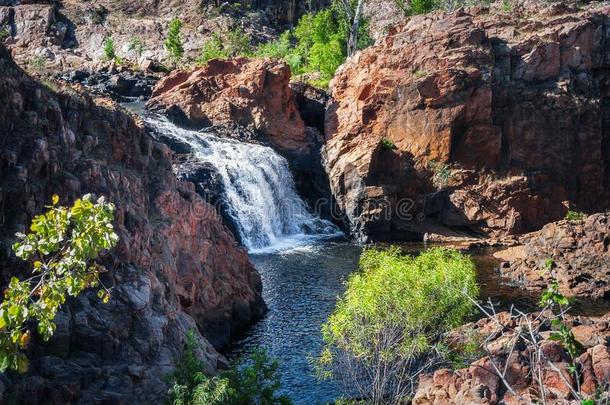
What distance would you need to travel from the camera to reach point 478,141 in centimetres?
5650

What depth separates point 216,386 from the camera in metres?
18.7

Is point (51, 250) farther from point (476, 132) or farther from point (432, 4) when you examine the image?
point (432, 4)

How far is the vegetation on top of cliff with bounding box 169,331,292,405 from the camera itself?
18.4m

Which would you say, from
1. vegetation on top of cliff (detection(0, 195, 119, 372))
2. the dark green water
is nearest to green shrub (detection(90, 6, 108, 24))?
the dark green water

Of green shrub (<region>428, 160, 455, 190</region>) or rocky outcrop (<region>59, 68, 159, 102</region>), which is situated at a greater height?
Result: rocky outcrop (<region>59, 68, 159, 102</region>)

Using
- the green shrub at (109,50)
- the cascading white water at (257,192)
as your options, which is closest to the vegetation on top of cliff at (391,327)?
the cascading white water at (257,192)

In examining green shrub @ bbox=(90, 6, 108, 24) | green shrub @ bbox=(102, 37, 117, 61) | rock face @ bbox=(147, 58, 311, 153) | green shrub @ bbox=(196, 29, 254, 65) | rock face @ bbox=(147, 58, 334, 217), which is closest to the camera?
rock face @ bbox=(147, 58, 334, 217)

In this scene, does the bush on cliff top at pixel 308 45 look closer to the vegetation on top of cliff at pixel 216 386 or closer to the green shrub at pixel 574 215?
the green shrub at pixel 574 215

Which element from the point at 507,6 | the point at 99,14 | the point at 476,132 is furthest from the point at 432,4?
the point at 99,14

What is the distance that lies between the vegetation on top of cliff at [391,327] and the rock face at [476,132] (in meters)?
28.9

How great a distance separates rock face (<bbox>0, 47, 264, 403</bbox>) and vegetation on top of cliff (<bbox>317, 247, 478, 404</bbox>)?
4958 millimetres

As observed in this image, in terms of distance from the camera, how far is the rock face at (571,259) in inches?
1614

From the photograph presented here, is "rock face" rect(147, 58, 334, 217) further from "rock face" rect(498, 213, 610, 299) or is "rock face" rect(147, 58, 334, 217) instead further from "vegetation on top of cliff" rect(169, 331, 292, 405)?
"vegetation on top of cliff" rect(169, 331, 292, 405)

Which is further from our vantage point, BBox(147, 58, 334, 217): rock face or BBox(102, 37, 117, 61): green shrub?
BBox(102, 37, 117, 61): green shrub
